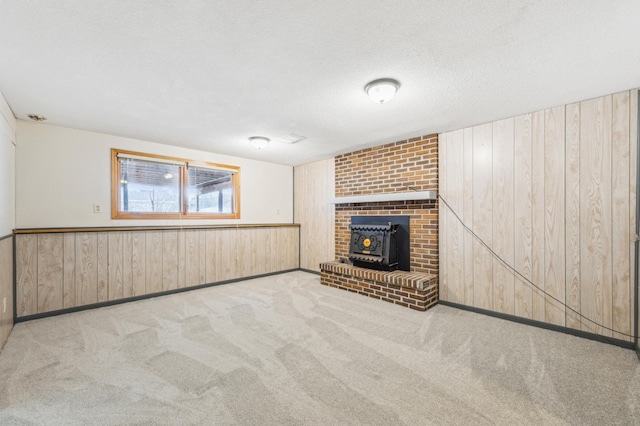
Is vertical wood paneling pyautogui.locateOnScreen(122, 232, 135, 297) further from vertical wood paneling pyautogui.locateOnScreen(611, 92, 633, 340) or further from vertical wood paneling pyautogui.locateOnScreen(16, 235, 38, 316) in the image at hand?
vertical wood paneling pyautogui.locateOnScreen(611, 92, 633, 340)

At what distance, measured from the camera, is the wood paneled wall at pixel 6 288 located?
2.41m

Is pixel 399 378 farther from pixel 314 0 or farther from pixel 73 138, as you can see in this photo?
pixel 73 138

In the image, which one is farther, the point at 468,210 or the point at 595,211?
the point at 468,210

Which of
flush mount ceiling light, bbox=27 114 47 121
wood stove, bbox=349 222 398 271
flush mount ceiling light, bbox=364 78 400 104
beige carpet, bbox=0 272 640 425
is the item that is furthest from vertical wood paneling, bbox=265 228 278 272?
flush mount ceiling light, bbox=364 78 400 104

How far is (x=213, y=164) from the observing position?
4.71 metres

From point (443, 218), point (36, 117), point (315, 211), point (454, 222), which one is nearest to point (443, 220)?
point (443, 218)

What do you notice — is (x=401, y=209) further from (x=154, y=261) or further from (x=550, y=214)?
(x=154, y=261)

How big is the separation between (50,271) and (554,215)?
18.2 ft

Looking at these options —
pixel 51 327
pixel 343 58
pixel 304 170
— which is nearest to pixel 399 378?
pixel 343 58

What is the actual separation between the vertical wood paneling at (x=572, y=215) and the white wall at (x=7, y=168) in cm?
533

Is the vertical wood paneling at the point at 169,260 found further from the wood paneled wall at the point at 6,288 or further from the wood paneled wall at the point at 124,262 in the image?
the wood paneled wall at the point at 6,288

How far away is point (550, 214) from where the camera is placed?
110 inches

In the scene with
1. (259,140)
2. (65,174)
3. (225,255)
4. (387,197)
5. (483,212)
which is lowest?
(225,255)

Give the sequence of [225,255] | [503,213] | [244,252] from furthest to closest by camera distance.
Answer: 1. [244,252]
2. [225,255]
3. [503,213]
